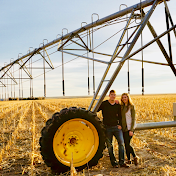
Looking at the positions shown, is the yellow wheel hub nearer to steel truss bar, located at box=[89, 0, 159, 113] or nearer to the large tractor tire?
the large tractor tire

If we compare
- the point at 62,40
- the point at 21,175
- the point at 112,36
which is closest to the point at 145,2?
the point at 112,36

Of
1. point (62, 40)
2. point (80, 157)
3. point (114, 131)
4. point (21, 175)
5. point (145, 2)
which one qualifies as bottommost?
point (21, 175)

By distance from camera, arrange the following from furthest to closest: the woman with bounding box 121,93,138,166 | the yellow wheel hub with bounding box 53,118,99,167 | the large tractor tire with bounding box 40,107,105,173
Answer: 1. the woman with bounding box 121,93,138,166
2. the yellow wheel hub with bounding box 53,118,99,167
3. the large tractor tire with bounding box 40,107,105,173

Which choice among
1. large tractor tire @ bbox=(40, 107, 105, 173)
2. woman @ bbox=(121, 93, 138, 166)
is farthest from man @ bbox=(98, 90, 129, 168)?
large tractor tire @ bbox=(40, 107, 105, 173)

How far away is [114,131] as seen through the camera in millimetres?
4625

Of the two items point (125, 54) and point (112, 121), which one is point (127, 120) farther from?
point (125, 54)

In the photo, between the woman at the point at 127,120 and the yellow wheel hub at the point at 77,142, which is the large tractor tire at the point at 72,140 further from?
the woman at the point at 127,120

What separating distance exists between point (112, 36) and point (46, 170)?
4.36 metres

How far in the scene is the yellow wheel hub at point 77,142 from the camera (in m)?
4.07

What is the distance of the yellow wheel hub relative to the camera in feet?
13.4

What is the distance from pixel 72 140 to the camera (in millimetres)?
4188

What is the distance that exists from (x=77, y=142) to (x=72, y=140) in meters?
0.10

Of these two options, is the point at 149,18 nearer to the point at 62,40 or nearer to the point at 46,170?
the point at 62,40

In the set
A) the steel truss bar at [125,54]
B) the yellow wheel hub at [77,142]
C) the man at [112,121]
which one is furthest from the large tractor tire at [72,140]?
the steel truss bar at [125,54]
